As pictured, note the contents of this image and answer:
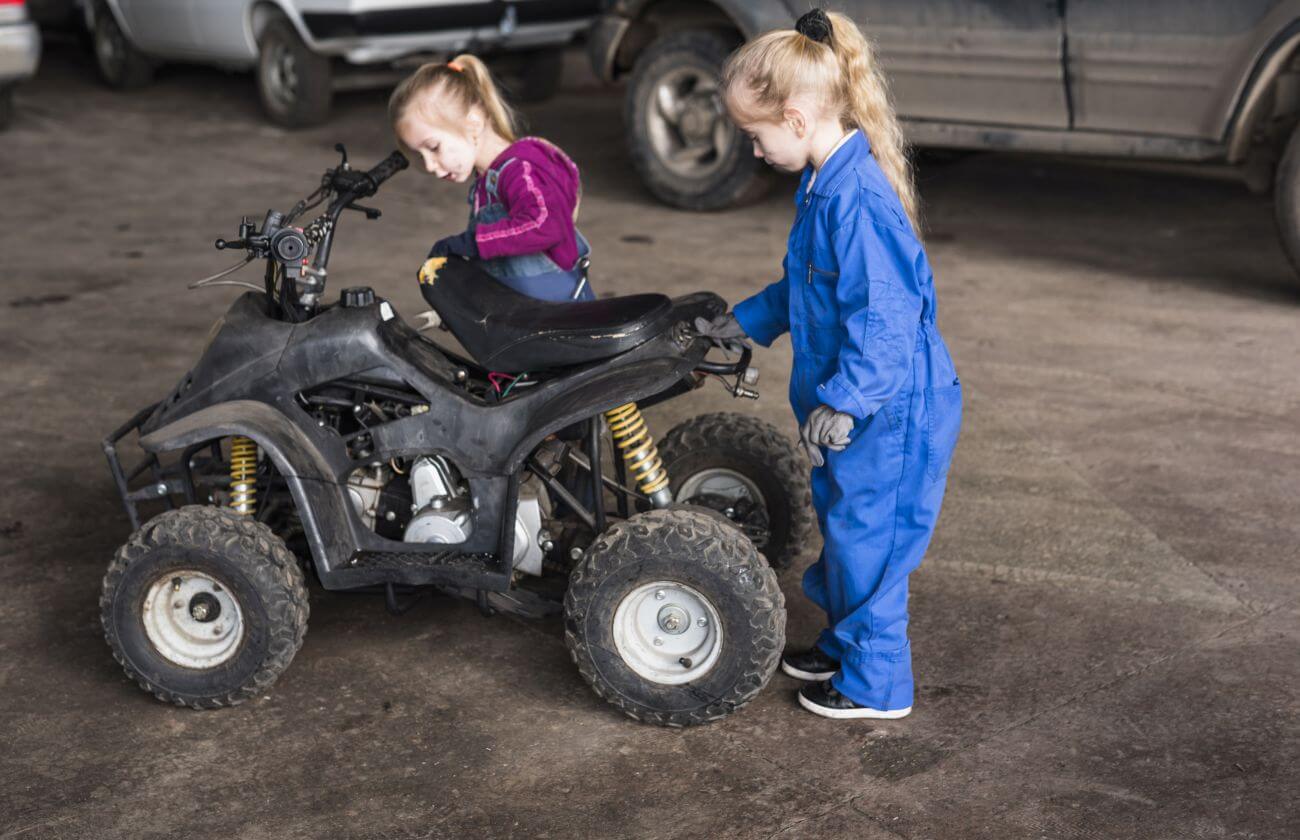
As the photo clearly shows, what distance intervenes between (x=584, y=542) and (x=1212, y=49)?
413 cm

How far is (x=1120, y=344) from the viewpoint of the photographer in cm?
595

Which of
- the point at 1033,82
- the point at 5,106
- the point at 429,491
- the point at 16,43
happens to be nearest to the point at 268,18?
the point at 16,43

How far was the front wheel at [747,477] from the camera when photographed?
12.9 ft

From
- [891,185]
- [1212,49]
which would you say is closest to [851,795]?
[891,185]

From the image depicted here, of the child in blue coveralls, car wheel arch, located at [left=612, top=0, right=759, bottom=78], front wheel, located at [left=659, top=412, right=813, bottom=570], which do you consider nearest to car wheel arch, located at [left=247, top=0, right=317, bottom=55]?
car wheel arch, located at [left=612, top=0, right=759, bottom=78]

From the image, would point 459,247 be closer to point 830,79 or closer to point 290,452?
point 290,452

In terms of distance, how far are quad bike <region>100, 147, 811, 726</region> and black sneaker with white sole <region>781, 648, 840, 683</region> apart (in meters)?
0.32

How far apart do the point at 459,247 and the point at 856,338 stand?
3.86 ft

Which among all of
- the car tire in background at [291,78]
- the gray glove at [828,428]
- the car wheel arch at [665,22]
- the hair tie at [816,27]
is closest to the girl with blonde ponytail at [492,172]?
the hair tie at [816,27]

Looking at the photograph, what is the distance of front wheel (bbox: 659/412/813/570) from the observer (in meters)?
3.94

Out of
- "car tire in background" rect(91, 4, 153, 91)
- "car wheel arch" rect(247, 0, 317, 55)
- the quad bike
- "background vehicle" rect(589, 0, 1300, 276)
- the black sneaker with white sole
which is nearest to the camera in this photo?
the quad bike

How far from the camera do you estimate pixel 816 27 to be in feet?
10.6

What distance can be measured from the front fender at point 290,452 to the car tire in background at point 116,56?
9367 millimetres

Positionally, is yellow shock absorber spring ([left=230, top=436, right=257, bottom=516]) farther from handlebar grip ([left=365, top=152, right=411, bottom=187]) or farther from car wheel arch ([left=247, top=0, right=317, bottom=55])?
car wheel arch ([left=247, top=0, right=317, bottom=55])
